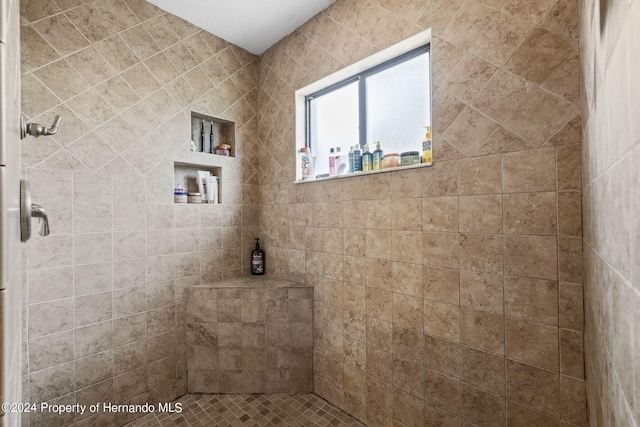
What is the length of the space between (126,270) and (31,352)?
53cm

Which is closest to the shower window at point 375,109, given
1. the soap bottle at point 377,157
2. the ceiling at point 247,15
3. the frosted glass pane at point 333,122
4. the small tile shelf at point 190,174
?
the frosted glass pane at point 333,122

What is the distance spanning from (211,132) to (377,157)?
4.58ft

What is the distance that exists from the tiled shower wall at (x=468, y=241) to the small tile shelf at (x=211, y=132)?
936 mm

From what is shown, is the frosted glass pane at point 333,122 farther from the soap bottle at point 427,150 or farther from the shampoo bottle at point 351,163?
the soap bottle at point 427,150

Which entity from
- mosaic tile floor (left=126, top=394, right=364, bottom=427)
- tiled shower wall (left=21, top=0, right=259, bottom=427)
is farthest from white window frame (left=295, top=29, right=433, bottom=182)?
mosaic tile floor (left=126, top=394, right=364, bottom=427)

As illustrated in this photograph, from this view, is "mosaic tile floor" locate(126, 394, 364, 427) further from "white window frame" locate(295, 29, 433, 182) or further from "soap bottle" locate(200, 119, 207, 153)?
"soap bottle" locate(200, 119, 207, 153)

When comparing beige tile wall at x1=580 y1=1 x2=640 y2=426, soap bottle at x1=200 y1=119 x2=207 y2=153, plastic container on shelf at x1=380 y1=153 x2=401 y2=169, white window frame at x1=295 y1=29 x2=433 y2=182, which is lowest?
beige tile wall at x1=580 y1=1 x2=640 y2=426

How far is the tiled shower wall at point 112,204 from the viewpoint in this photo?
4.62 ft

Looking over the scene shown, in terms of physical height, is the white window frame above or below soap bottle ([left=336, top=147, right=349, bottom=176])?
above

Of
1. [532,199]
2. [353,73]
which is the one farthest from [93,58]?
[532,199]

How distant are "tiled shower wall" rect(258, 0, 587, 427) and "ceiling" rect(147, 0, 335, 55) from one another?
0.22 metres

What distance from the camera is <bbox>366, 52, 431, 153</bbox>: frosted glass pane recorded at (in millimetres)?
1536

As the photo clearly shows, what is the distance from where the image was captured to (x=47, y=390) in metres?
1.39

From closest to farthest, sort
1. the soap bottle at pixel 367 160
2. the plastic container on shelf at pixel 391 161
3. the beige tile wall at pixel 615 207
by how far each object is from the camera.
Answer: the beige tile wall at pixel 615 207, the plastic container on shelf at pixel 391 161, the soap bottle at pixel 367 160
